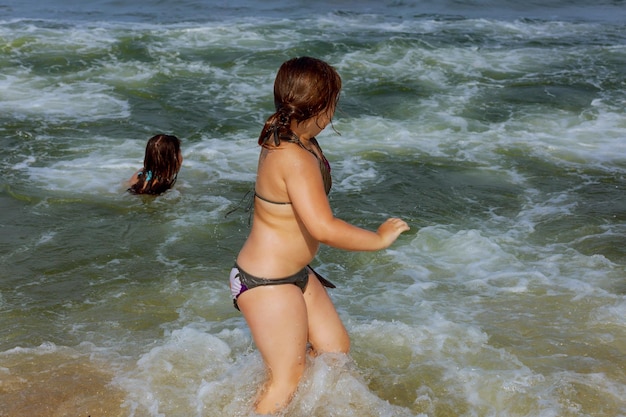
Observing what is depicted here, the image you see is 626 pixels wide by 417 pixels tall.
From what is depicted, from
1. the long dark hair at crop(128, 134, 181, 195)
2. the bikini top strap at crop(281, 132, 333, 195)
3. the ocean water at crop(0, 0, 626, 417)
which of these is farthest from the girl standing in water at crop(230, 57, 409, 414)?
the long dark hair at crop(128, 134, 181, 195)

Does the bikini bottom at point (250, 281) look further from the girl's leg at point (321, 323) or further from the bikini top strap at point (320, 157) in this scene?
the bikini top strap at point (320, 157)

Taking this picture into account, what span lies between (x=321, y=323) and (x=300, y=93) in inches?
46.4

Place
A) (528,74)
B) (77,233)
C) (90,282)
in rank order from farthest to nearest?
(528,74) < (77,233) < (90,282)

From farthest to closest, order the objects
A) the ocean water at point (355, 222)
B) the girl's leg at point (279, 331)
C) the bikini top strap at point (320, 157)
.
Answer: the ocean water at point (355, 222)
the girl's leg at point (279, 331)
the bikini top strap at point (320, 157)

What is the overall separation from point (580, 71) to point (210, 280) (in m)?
10.0

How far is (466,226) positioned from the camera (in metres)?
7.37

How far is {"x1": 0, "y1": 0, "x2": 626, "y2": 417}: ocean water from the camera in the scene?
4562mm

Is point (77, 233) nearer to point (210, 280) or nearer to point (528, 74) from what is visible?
point (210, 280)

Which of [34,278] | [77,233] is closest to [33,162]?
[77,233]

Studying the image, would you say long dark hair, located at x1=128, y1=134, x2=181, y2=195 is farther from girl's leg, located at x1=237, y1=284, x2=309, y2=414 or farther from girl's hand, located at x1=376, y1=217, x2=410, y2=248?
girl's hand, located at x1=376, y1=217, x2=410, y2=248

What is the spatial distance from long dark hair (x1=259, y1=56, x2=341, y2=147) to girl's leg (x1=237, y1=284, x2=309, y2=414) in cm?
71

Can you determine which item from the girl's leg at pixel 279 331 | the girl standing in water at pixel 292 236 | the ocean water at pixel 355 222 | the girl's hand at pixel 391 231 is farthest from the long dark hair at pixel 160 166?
the girl's hand at pixel 391 231

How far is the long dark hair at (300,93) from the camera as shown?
11.1 feet

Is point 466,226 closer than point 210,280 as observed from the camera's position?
No
